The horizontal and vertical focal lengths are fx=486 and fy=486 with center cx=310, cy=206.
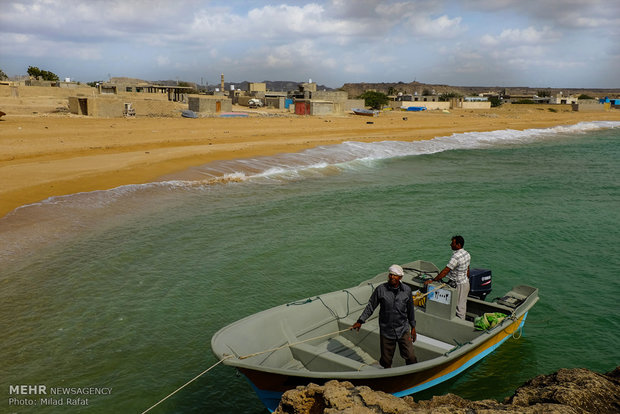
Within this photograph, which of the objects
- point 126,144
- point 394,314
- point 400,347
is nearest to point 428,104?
point 126,144

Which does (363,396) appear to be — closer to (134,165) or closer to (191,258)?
(191,258)

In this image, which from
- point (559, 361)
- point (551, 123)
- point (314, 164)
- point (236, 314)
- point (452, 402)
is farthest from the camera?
point (551, 123)

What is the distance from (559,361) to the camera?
339 inches

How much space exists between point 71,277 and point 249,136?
22821mm

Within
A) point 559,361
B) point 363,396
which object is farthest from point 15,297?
point 559,361

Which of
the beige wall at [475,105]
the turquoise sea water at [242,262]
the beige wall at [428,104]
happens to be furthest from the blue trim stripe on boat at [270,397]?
the beige wall at [475,105]

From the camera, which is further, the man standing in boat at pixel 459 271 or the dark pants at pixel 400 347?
the man standing in boat at pixel 459 271

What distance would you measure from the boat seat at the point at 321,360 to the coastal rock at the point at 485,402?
905mm

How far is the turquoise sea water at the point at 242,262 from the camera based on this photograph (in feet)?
26.2

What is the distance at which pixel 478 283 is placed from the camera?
30.5 feet

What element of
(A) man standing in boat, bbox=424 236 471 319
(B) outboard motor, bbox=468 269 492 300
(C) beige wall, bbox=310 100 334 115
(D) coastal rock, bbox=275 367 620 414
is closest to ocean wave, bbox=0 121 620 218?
(B) outboard motor, bbox=468 269 492 300

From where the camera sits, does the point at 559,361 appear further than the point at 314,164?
No

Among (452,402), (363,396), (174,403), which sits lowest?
(174,403)

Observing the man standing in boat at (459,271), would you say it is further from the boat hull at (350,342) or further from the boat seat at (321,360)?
the boat seat at (321,360)
